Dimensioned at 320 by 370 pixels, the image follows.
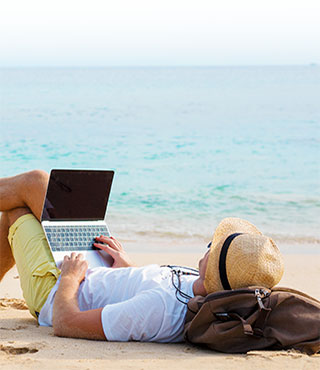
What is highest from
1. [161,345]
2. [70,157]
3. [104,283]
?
[104,283]

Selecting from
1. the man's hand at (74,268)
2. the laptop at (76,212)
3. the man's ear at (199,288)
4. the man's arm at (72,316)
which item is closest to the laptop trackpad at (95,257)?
the laptop at (76,212)

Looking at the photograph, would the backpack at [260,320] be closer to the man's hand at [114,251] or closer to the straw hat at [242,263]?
the straw hat at [242,263]

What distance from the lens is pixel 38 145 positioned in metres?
18.1

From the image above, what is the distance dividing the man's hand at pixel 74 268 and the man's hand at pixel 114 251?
0.86 feet

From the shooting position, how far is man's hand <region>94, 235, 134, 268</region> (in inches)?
139

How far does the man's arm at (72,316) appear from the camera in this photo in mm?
2932

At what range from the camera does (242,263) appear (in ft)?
9.21

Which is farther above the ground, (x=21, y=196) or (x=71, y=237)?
(x=21, y=196)

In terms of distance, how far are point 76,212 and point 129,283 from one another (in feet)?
2.74

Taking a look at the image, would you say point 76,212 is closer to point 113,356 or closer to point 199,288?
point 199,288

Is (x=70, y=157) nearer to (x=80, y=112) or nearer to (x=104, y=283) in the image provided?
(x=80, y=112)

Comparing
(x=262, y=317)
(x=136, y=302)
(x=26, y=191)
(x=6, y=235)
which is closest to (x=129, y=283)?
(x=136, y=302)

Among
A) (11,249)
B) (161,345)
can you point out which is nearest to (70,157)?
(11,249)

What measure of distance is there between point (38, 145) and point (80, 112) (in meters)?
8.53
